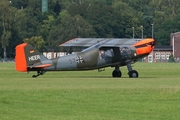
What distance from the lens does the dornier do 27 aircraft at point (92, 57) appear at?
38250 mm

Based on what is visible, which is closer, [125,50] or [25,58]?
[25,58]

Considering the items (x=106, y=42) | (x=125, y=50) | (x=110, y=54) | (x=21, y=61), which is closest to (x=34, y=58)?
(x=21, y=61)

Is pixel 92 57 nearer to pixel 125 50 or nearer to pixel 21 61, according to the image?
pixel 125 50

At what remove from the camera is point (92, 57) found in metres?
40.0

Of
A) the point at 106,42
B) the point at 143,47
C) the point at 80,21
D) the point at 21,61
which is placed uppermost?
the point at 106,42

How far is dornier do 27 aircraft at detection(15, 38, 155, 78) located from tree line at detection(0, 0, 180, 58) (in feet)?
232

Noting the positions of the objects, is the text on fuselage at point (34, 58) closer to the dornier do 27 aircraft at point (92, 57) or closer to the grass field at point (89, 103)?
the dornier do 27 aircraft at point (92, 57)

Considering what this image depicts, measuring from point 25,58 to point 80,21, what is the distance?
85.1 m

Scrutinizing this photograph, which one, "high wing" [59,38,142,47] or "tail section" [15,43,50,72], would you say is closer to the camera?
"tail section" [15,43,50,72]

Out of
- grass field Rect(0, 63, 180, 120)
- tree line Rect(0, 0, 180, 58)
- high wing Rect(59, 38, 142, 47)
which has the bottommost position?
tree line Rect(0, 0, 180, 58)

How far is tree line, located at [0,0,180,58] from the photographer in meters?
118

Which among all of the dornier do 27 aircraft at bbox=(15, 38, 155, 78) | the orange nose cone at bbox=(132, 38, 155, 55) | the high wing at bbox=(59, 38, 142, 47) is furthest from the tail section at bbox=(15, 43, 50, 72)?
the orange nose cone at bbox=(132, 38, 155, 55)

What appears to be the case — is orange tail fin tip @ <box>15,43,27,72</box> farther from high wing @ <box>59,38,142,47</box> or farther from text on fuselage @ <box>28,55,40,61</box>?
high wing @ <box>59,38,142,47</box>

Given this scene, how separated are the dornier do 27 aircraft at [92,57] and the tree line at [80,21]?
70.7 meters
